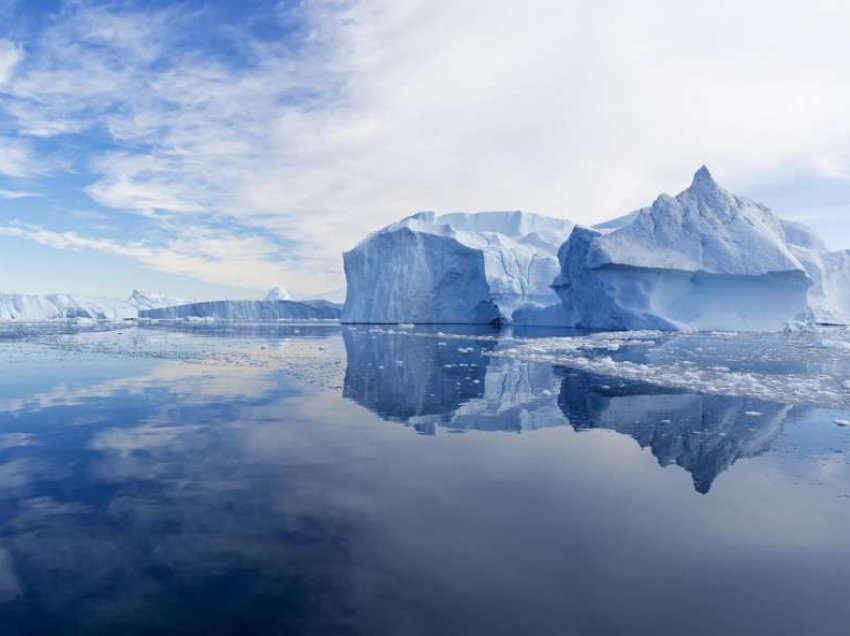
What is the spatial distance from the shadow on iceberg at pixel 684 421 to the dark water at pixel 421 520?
0.05 meters

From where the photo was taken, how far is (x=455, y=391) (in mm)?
9492

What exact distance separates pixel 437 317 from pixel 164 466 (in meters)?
41.8

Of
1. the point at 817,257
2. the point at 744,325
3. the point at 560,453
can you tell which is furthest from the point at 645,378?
the point at 817,257

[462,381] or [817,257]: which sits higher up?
[817,257]

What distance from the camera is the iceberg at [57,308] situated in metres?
77.1

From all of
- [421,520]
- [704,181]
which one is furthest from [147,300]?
[421,520]

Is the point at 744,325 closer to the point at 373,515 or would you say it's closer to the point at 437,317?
→ the point at 437,317

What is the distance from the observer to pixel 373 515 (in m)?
3.78

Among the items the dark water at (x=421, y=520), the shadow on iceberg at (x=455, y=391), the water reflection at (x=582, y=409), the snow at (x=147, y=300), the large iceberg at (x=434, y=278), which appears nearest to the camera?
the dark water at (x=421, y=520)

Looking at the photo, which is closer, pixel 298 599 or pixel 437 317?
pixel 298 599

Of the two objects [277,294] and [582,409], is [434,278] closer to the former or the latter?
[582,409]

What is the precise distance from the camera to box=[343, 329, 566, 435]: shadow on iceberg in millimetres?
7090

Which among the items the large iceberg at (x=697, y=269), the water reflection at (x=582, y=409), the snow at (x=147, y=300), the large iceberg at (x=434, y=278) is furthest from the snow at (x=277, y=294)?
the water reflection at (x=582, y=409)

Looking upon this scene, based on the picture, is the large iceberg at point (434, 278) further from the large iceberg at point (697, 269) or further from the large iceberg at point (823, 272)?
the large iceberg at point (823, 272)
